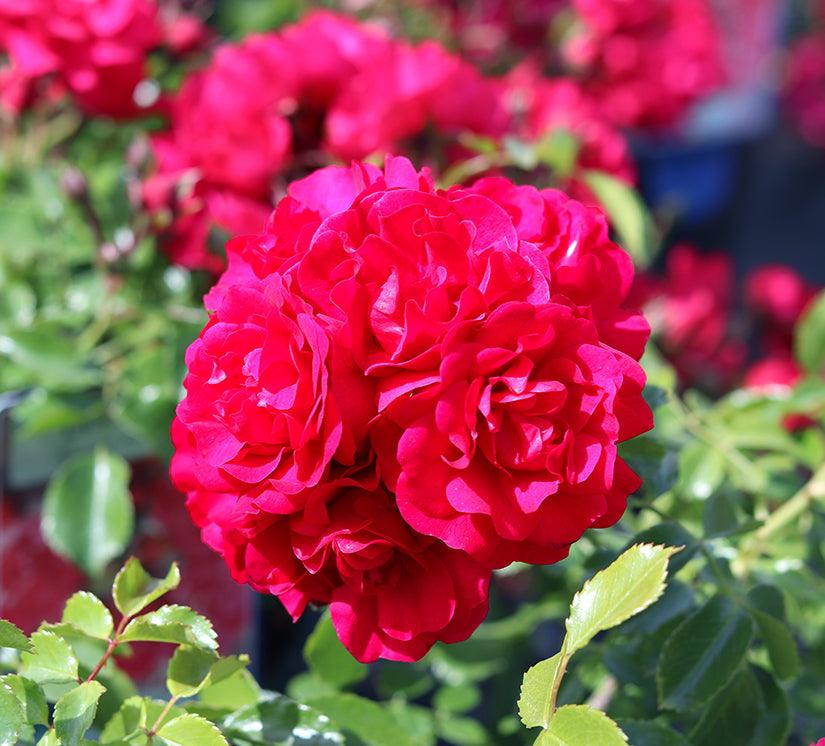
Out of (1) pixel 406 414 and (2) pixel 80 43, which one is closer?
(1) pixel 406 414

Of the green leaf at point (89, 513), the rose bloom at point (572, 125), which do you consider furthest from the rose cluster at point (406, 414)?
the rose bloom at point (572, 125)

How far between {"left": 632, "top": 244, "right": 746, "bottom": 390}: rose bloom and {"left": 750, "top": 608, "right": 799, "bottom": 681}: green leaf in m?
0.60

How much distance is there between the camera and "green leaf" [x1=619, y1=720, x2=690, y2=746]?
1.26ft

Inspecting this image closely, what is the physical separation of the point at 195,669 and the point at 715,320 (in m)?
0.88

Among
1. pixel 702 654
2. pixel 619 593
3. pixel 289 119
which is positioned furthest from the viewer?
pixel 289 119

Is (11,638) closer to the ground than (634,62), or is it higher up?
higher up

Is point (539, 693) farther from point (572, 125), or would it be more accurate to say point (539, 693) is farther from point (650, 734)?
point (572, 125)

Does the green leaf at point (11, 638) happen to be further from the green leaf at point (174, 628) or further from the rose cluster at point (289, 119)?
the rose cluster at point (289, 119)

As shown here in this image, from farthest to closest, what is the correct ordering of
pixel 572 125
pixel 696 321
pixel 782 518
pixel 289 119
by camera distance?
pixel 696 321, pixel 572 125, pixel 289 119, pixel 782 518

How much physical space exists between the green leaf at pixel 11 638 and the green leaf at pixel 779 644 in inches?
11.4

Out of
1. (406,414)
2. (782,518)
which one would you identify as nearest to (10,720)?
(406,414)

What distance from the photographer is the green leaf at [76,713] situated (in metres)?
0.31

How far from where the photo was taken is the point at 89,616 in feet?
1.20

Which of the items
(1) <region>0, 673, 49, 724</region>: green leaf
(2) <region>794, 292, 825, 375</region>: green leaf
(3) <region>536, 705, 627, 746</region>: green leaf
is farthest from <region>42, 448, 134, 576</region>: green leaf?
(2) <region>794, 292, 825, 375</region>: green leaf
